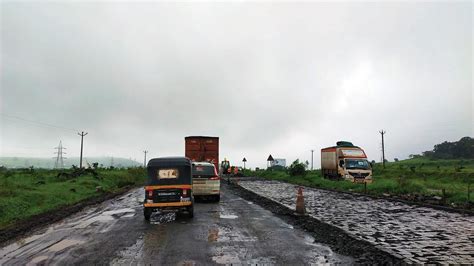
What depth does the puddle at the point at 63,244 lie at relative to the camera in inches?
335

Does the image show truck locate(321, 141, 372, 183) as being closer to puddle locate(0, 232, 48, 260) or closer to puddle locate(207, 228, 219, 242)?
puddle locate(207, 228, 219, 242)

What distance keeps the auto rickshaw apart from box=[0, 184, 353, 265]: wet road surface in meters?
0.48

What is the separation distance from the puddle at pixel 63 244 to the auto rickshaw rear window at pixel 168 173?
4451mm

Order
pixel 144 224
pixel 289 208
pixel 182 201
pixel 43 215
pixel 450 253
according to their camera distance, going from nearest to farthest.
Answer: pixel 450 253 < pixel 144 224 < pixel 182 201 < pixel 43 215 < pixel 289 208

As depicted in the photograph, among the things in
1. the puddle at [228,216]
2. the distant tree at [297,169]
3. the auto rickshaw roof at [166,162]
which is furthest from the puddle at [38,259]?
the distant tree at [297,169]

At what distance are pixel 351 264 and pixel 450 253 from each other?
2.37 m

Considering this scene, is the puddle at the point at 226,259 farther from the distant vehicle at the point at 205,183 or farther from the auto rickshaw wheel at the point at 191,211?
the distant vehicle at the point at 205,183

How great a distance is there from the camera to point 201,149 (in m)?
32.0

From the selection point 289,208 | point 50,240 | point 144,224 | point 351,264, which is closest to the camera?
point 351,264

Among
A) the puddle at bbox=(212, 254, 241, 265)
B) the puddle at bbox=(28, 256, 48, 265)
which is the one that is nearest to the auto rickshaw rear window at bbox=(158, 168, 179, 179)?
the puddle at bbox=(28, 256, 48, 265)

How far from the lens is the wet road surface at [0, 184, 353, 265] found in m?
7.46

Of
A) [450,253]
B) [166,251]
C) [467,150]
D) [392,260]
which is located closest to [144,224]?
[166,251]

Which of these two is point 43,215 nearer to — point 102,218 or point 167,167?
point 102,218

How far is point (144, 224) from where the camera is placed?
12164 mm
